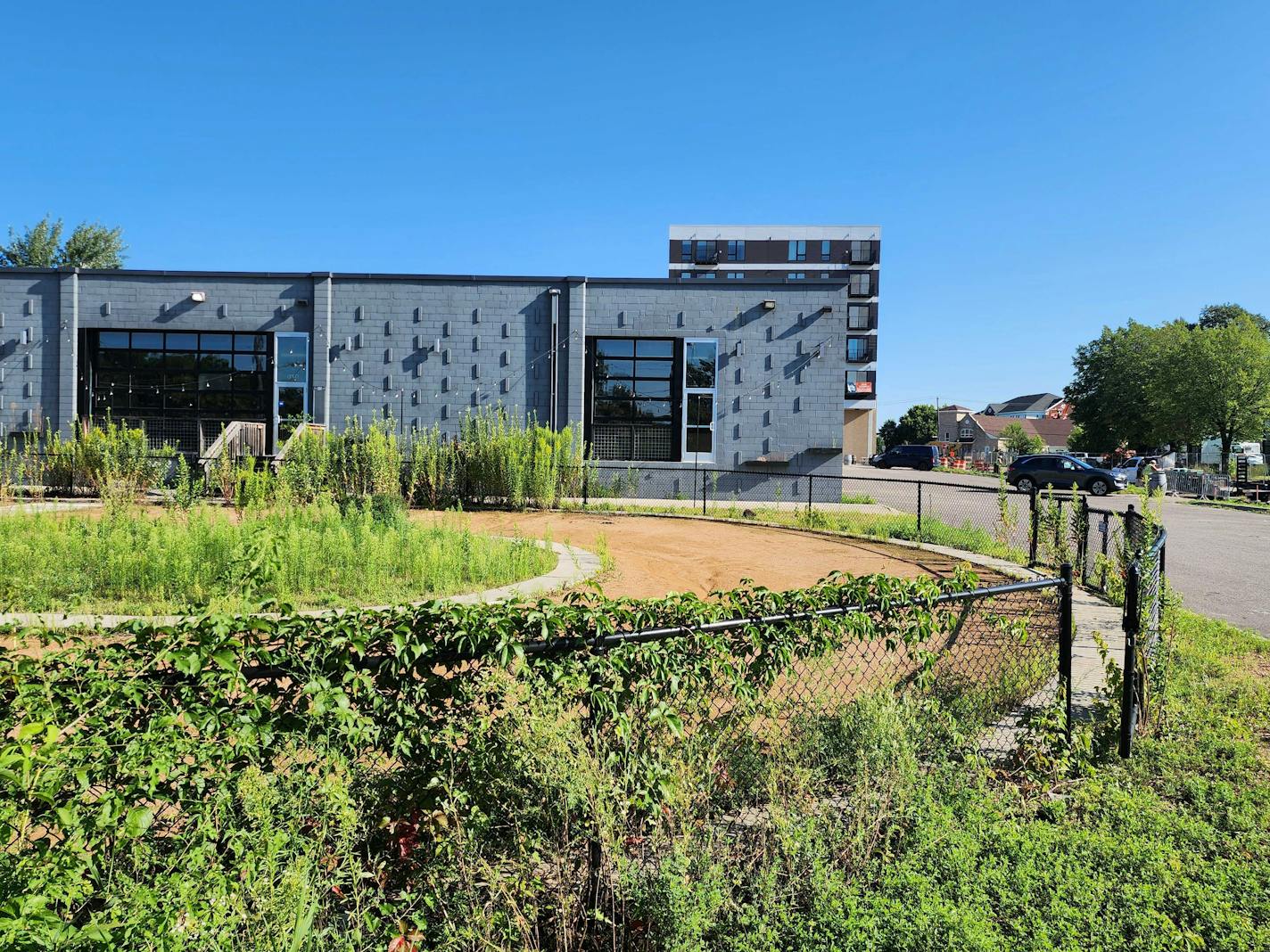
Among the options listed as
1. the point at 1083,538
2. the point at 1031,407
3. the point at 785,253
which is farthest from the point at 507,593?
the point at 1031,407

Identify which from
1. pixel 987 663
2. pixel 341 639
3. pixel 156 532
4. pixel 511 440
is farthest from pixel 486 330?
pixel 341 639

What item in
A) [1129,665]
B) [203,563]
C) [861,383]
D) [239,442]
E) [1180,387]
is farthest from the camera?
[861,383]

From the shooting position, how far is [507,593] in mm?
6891

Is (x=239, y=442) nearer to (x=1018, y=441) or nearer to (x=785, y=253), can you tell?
(x=785, y=253)

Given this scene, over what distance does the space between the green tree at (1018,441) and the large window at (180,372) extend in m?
86.6

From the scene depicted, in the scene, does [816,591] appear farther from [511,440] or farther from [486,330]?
[486,330]

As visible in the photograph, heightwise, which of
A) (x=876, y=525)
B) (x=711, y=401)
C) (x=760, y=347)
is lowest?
(x=876, y=525)

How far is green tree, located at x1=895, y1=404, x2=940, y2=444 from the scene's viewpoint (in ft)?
336

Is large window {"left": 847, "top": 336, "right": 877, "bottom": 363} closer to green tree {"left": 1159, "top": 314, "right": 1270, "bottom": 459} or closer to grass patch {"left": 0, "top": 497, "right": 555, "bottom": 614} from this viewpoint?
green tree {"left": 1159, "top": 314, "right": 1270, "bottom": 459}

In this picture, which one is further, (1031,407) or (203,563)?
(1031,407)

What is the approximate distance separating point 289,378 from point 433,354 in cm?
431

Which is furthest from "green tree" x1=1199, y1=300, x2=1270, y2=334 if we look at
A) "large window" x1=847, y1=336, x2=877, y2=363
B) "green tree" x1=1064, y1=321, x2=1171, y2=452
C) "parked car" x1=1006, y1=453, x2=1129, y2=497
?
"parked car" x1=1006, y1=453, x2=1129, y2=497

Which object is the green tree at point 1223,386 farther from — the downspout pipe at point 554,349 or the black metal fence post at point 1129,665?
the black metal fence post at point 1129,665

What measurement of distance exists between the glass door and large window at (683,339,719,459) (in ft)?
36.3
